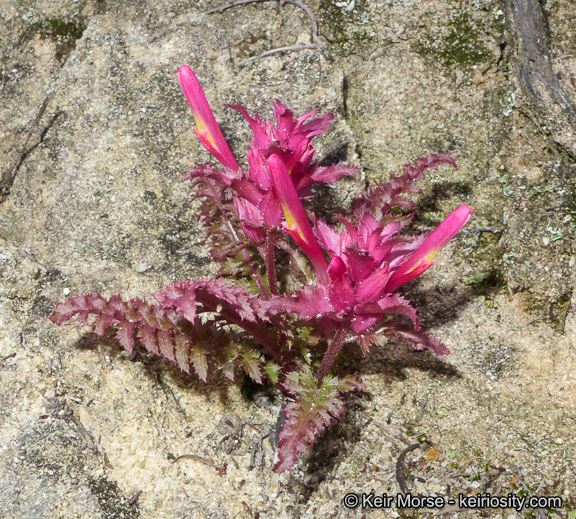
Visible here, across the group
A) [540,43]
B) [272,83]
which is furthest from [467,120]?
[272,83]

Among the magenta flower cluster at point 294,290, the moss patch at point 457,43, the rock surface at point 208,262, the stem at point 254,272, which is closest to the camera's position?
the magenta flower cluster at point 294,290

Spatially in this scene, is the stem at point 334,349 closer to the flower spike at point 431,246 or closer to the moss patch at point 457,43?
the flower spike at point 431,246

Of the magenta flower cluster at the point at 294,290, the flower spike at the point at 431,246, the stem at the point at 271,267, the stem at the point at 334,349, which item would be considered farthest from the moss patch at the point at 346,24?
the stem at the point at 334,349

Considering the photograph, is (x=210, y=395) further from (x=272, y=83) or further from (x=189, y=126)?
(x=272, y=83)

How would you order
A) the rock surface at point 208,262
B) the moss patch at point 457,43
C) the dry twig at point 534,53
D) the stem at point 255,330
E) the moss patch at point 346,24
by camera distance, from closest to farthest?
the stem at point 255,330
the rock surface at point 208,262
the dry twig at point 534,53
the moss patch at point 457,43
the moss patch at point 346,24

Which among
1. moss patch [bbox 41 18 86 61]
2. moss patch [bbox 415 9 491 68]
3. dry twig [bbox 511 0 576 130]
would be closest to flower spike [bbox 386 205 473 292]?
dry twig [bbox 511 0 576 130]

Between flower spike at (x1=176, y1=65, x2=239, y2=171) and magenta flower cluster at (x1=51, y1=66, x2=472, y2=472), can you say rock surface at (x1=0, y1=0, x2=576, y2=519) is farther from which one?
flower spike at (x1=176, y1=65, x2=239, y2=171)
